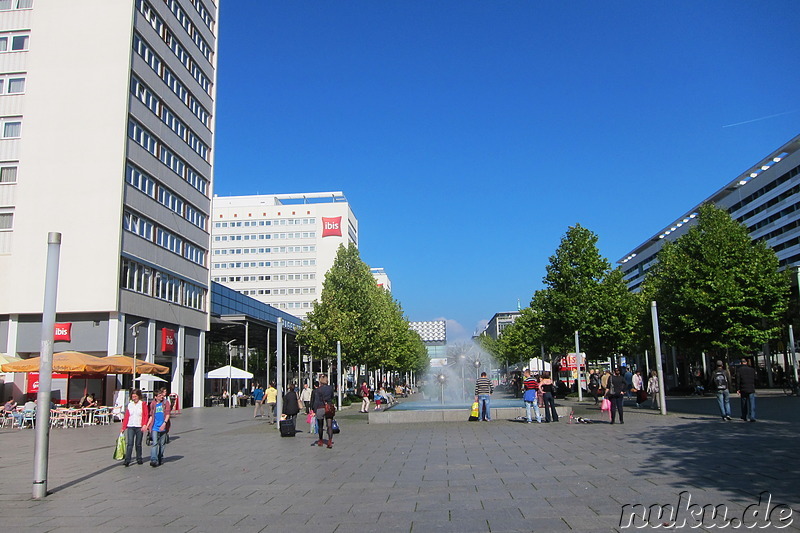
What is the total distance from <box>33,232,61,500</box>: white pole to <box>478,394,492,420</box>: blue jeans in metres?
15.9

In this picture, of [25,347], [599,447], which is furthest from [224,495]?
[25,347]

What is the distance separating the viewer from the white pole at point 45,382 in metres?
10.5

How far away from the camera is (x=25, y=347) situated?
37.2 m

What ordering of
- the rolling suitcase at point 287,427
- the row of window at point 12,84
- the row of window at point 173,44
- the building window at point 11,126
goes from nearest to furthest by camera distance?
the rolling suitcase at point 287,427 < the building window at point 11,126 < the row of window at point 12,84 < the row of window at point 173,44

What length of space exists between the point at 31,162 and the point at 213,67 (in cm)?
2161

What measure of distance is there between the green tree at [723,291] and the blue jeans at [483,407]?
20.8m

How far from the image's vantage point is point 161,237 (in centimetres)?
4409

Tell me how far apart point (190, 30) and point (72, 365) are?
32339mm

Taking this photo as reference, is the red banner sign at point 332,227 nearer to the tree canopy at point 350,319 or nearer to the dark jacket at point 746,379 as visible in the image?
the tree canopy at point 350,319

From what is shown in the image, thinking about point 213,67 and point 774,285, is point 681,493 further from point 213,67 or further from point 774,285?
point 213,67

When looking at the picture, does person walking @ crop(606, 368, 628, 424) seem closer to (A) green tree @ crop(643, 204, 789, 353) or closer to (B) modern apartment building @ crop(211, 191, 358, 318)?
(A) green tree @ crop(643, 204, 789, 353)

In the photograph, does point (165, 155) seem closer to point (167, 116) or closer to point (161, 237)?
point (167, 116)

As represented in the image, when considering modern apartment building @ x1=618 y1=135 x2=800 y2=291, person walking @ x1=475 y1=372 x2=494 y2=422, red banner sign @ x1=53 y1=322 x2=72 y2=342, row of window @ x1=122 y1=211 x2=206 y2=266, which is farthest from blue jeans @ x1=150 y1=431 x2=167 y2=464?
modern apartment building @ x1=618 y1=135 x2=800 y2=291

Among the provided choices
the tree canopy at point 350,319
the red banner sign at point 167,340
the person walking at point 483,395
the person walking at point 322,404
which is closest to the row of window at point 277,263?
the tree canopy at point 350,319
